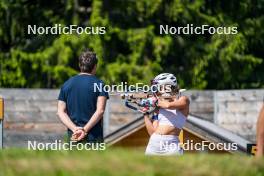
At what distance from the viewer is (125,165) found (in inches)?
164

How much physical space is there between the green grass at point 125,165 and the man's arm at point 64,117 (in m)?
3.94

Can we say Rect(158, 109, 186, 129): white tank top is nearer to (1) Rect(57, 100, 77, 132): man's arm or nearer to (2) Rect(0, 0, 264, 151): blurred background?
(1) Rect(57, 100, 77, 132): man's arm

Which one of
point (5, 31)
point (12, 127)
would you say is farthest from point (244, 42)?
point (12, 127)

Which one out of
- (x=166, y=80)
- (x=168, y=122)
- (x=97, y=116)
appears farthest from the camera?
(x=166, y=80)

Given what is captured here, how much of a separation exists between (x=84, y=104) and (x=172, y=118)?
75cm

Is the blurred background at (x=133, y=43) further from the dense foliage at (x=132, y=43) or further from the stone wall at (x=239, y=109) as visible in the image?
the stone wall at (x=239, y=109)

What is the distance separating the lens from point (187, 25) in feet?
63.6

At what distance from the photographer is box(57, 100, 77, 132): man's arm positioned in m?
8.39

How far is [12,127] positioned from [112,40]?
586 cm

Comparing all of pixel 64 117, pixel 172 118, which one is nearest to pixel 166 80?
pixel 172 118

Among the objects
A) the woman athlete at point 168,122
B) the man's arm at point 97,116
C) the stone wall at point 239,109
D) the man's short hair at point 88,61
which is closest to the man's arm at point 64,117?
the man's arm at point 97,116

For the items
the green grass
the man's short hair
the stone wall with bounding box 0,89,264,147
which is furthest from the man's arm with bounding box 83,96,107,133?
the stone wall with bounding box 0,89,264,147

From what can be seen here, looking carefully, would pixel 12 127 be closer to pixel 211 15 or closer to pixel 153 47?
pixel 153 47

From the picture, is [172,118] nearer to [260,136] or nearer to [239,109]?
[260,136]
